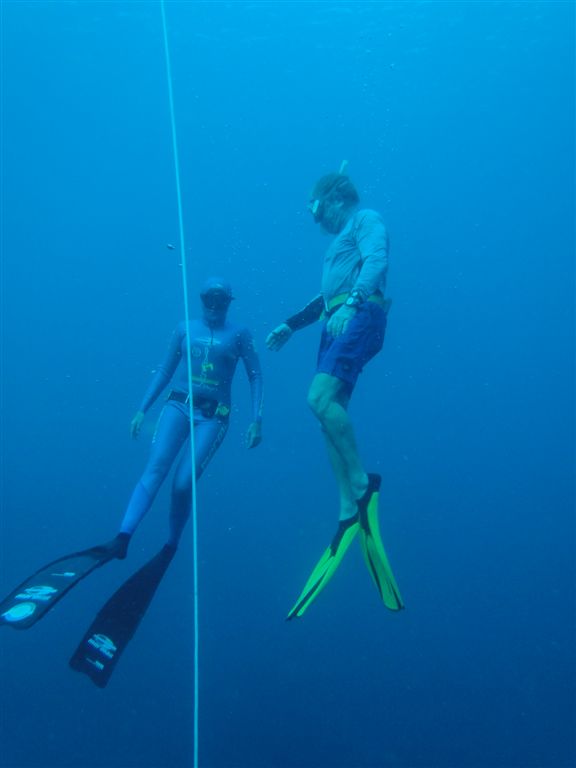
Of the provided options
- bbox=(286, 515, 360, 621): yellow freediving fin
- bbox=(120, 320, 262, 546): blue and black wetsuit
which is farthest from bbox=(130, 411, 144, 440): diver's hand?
bbox=(286, 515, 360, 621): yellow freediving fin

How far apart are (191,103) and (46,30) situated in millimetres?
4005

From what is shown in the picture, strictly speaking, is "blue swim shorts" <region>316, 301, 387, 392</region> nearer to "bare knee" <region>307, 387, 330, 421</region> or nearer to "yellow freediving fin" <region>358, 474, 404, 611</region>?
"bare knee" <region>307, 387, 330, 421</region>

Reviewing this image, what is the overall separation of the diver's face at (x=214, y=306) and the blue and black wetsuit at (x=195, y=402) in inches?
2.8

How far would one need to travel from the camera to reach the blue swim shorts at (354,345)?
3.61 m

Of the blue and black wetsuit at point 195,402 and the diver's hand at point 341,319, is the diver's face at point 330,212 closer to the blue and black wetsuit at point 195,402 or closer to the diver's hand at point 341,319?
the diver's hand at point 341,319

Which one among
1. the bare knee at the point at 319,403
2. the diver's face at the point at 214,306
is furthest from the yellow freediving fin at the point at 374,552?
the diver's face at the point at 214,306

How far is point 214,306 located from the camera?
488 centimetres

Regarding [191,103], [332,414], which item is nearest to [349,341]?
[332,414]

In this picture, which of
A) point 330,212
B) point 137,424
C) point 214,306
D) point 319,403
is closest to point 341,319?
point 319,403

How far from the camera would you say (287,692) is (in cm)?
1151

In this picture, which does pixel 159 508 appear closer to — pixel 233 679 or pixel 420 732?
pixel 233 679

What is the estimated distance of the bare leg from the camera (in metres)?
3.59

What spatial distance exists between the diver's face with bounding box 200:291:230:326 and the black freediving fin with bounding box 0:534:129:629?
1.96 m

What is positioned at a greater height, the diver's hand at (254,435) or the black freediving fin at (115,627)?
the diver's hand at (254,435)
